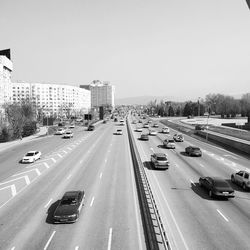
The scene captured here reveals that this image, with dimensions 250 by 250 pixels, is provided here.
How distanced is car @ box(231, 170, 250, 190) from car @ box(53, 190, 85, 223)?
13923 mm

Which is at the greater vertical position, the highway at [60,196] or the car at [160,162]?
the car at [160,162]

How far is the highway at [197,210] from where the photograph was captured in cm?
1436

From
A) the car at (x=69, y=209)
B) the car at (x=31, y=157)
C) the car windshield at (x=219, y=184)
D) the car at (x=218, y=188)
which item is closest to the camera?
the car at (x=69, y=209)

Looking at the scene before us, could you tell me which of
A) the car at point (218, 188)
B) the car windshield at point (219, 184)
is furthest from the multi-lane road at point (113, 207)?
the car windshield at point (219, 184)

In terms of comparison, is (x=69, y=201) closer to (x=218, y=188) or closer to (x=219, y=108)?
(x=218, y=188)

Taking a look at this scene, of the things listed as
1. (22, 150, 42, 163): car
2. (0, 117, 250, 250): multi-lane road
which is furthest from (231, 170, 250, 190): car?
(22, 150, 42, 163): car

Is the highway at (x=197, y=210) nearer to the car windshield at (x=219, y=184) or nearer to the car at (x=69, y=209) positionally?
the car windshield at (x=219, y=184)

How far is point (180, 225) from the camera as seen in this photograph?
16.1 metres

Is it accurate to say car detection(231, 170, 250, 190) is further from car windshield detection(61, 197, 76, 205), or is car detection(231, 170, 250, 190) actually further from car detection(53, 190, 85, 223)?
car windshield detection(61, 197, 76, 205)

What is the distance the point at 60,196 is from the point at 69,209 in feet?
15.9

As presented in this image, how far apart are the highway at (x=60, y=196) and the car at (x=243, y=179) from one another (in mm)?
9437

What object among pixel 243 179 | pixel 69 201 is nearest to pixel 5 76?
pixel 69 201

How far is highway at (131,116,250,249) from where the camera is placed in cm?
1436

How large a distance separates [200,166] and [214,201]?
12.0 meters
